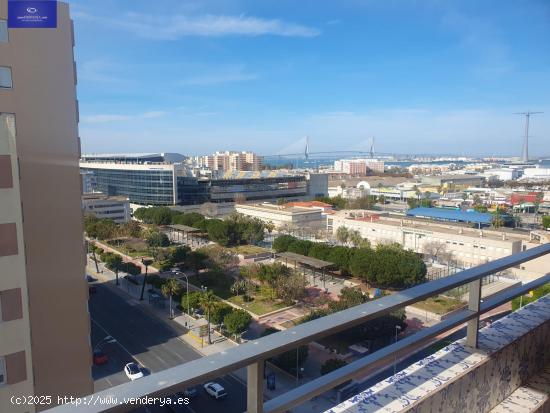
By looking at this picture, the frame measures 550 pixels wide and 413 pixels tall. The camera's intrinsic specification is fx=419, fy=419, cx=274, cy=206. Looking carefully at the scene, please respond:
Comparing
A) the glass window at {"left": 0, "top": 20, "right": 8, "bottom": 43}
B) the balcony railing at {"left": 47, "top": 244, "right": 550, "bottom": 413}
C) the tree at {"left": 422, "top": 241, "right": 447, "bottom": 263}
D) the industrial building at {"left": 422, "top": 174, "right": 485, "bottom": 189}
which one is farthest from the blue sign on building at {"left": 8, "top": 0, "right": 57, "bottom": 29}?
the industrial building at {"left": 422, "top": 174, "right": 485, "bottom": 189}

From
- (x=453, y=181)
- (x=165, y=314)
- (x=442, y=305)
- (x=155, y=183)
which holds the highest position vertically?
(x=155, y=183)

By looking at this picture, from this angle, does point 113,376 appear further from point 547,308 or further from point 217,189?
point 217,189

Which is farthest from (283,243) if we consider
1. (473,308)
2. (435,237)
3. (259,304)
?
(473,308)

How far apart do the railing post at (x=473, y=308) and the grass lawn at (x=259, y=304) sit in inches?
186

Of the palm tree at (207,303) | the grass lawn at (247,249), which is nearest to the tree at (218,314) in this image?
the palm tree at (207,303)

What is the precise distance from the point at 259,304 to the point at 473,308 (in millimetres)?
5114

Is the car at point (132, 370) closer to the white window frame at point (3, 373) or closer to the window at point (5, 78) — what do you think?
the white window frame at point (3, 373)

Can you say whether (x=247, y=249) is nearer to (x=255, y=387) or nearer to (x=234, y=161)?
(x=255, y=387)

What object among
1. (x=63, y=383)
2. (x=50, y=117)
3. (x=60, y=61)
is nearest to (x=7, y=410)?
(x=63, y=383)

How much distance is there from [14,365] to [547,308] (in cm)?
178

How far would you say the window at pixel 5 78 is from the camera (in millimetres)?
1623

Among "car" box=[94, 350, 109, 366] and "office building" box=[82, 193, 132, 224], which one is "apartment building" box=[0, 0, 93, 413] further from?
"office building" box=[82, 193, 132, 224]

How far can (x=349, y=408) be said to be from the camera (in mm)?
516

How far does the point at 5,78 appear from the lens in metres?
1.63
